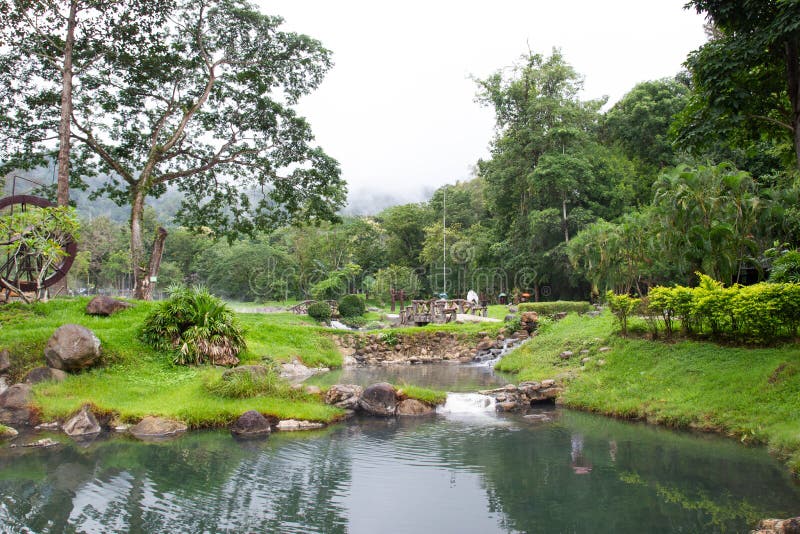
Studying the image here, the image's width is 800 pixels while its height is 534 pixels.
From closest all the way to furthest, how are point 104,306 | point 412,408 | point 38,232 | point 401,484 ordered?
1. point 401,484
2. point 412,408
3. point 38,232
4. point 104,306

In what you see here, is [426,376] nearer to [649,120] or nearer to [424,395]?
[424,395]

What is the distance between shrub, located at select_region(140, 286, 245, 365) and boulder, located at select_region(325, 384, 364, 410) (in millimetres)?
3628

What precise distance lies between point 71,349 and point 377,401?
21.3 feet

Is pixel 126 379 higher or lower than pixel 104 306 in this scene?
lower

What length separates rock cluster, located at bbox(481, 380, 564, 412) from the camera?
1183 cm

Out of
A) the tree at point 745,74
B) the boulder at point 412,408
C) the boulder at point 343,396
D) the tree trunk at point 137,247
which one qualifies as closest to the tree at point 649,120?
the tree at point 745,74

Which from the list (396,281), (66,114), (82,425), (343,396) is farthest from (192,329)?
(396,281)

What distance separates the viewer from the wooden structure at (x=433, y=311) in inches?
1088

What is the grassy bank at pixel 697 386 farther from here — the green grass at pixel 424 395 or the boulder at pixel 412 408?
the boulder at pixel 412 408

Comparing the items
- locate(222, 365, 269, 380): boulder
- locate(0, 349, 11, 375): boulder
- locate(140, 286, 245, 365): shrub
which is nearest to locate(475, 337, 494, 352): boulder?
locate(140, 286, 245, 365): shrub

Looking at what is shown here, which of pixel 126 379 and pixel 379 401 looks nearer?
pixel 379 401

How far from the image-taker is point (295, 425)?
10.0m

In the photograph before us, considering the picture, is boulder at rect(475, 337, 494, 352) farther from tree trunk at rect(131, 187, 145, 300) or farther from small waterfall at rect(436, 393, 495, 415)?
tree trunk at rect(131, 187, 145, 300)

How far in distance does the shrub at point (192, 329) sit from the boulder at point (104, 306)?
106 inches
